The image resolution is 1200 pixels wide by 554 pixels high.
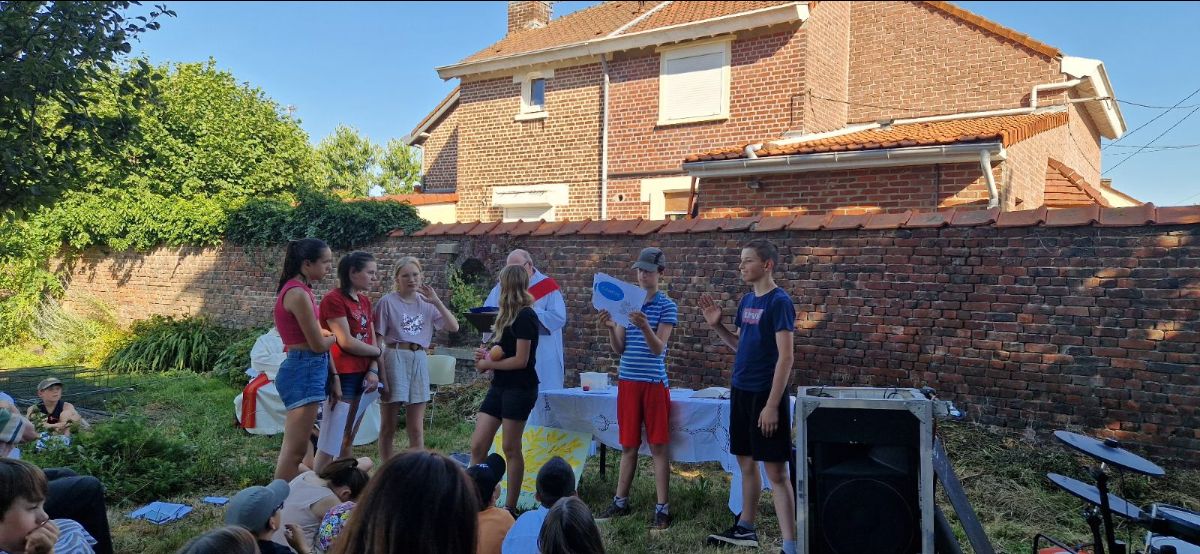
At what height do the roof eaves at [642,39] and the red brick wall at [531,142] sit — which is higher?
the roof eaves at [642,39]

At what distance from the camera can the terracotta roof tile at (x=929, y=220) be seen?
264 inches

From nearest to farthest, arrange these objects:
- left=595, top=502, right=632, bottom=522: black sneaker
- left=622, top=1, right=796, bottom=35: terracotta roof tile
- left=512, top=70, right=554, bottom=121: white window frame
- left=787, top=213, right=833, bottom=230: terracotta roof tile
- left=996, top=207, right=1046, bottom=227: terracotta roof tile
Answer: left=595, top=502, right=632, bottom=522: black sneaker
left=996, top=207, right=1046, bottom=227: terracotta roof tile
left=787, top=213, right=833, bottom=230: terracotta roof tile
left=622, top=1, right=796, bottom=35: terracotta roof tile
left=512, top=70, right=554, bottom=121: white window frame

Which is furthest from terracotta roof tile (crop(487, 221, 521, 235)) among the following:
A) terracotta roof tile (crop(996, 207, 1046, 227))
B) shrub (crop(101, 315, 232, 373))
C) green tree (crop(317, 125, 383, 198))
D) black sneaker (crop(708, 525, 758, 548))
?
green tree (crop(317, 125, 383, 198))

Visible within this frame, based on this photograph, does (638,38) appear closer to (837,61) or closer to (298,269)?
(837,61)

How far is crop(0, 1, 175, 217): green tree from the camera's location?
5.82m

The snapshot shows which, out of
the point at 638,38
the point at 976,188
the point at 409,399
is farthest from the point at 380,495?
the point at 638,38

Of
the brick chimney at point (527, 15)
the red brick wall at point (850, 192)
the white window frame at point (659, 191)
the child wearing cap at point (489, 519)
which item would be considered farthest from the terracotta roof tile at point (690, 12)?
the child wearing cap at point (489, 519)

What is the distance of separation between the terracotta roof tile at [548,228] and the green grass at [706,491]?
2.64 m

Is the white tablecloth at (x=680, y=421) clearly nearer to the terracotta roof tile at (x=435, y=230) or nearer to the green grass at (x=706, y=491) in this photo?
the green grass at (x=706, y=491)

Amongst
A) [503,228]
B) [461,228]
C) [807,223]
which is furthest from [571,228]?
[807,223]

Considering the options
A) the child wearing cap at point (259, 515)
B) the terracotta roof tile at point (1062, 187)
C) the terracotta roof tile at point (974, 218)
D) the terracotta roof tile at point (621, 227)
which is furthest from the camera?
the terracotta roof tile at point (1062, 187)

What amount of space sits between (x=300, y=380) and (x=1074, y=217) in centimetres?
574

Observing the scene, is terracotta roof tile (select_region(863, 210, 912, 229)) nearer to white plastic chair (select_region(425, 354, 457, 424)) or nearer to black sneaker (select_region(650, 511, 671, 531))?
black sneaker (select_region(650, 511, 671, 531))

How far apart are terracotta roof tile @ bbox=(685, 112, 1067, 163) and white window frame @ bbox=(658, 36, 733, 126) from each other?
271cm
